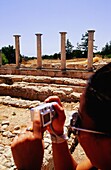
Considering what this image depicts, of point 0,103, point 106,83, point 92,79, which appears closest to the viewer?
point 106,83

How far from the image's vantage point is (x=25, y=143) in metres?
1.50

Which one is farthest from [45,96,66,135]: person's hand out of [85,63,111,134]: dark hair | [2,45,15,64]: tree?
[2,45,15,64]: tree

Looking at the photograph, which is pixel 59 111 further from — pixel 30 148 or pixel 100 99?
pixel 100 99

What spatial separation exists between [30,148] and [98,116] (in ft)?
1.56

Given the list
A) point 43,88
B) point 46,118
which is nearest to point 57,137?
point 46,118

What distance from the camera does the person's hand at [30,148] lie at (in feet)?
4.92

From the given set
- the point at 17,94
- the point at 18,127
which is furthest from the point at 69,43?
the point at 18,127

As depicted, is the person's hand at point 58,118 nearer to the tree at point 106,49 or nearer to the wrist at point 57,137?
the wrist at point 57,137

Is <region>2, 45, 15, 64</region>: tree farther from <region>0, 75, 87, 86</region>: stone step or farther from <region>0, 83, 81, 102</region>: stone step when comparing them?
<region>0, 83, 81, 102</region>: stone step

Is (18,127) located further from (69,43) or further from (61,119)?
(69,43)

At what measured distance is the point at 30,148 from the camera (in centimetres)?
150

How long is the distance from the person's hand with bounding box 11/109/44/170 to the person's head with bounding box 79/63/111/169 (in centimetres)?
26

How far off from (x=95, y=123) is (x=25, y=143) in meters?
0.45

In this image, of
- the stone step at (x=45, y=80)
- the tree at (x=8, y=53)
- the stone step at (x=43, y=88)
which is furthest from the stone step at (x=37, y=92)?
the tree at (x=8, y=53)
